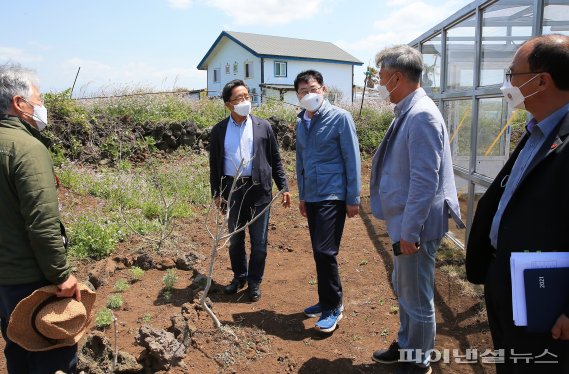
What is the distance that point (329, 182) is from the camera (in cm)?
350

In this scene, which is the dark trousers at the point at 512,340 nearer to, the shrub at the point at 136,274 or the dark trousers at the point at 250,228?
the dark trousers at the point at 250,228

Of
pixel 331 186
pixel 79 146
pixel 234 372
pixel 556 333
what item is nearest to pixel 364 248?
pixel 331 186

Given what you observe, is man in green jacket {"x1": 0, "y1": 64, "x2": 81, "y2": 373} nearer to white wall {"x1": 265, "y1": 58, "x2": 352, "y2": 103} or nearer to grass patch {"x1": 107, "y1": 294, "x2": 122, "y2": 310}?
grass patch {"x1": 107, "y1": 294, "x2": 122, "y2": 310}

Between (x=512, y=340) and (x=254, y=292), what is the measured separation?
2685mm

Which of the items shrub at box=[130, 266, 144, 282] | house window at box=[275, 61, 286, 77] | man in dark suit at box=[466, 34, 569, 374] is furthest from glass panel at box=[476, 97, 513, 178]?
house window at box=[275, 61, 286, 77]

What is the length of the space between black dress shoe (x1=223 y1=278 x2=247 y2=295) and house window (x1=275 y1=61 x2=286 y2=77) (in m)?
28.7

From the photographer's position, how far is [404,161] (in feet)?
8.68

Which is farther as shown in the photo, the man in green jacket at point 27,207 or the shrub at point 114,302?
the shrub at point 114,302

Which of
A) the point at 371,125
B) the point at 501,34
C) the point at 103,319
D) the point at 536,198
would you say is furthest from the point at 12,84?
the point at 371,125

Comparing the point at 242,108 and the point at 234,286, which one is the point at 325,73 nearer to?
the point at 242,108

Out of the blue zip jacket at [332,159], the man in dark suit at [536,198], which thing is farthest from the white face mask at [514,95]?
the blue zip jacket at [332,159]

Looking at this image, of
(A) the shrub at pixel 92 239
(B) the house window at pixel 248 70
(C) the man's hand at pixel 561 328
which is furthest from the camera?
(B) the house window at pixel 248 70

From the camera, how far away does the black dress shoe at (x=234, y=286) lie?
4.32 m

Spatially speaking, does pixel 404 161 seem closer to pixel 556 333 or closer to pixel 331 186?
pixel 331 186
